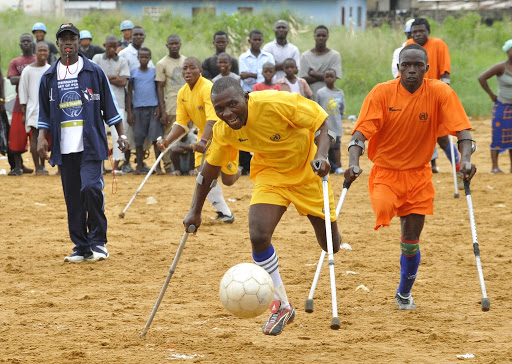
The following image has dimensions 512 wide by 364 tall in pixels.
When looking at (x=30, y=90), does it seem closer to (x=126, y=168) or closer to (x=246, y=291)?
(x=126, y=168)

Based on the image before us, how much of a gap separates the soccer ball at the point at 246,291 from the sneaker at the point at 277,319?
50 cm

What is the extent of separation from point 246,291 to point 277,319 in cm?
73

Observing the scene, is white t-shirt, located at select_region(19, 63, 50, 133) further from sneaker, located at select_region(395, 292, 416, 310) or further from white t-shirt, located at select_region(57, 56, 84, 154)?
sneaker, located at select_region(395, 292, 416, 310)

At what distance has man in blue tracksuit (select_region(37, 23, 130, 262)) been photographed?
8.55m

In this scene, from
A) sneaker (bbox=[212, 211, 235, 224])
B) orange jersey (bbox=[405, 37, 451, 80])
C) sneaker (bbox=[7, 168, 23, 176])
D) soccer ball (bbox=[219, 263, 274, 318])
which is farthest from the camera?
sneaker (bbox=[7, 168, 23, 176])

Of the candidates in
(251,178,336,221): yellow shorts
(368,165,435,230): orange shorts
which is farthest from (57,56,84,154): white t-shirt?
(368,165,435,230): orange shorts

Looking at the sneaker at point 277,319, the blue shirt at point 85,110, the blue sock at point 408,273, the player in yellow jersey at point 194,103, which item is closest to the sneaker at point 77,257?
the blue shirt at point 85,110

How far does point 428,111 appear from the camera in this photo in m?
6.70

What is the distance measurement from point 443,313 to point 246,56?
9.33 metres

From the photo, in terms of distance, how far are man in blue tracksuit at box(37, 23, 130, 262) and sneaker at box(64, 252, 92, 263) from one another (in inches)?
18.8

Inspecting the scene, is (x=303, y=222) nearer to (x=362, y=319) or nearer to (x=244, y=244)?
(x=244, y=244)

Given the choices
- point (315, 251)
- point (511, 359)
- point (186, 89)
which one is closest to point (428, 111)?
point (511, 359)

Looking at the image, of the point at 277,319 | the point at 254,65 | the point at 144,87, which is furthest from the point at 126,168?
the point at 277,319

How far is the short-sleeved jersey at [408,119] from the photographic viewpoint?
21.8 ft
